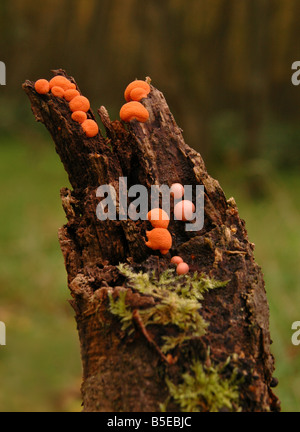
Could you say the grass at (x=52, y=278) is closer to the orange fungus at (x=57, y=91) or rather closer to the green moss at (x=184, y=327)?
the green moss at (x=184, y=327)

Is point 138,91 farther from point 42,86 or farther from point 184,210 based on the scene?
point 184,210

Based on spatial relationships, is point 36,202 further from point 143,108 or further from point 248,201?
point 143,108

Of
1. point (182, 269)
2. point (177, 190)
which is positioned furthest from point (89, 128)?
point (182, 269)

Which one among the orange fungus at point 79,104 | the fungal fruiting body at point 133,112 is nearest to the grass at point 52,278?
the fungal fruiting body at point 133,112

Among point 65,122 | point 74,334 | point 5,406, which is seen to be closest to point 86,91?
point 74,334

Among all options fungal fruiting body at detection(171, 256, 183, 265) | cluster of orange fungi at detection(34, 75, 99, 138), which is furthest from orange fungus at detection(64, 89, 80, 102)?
fungal fruiting body at detection(171, 256, 183, 265)

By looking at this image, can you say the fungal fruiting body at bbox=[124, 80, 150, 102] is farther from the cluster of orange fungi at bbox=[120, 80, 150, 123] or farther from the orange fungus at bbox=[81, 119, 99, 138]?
the orange fungus at bbox=[81, 119, 99, 138]
